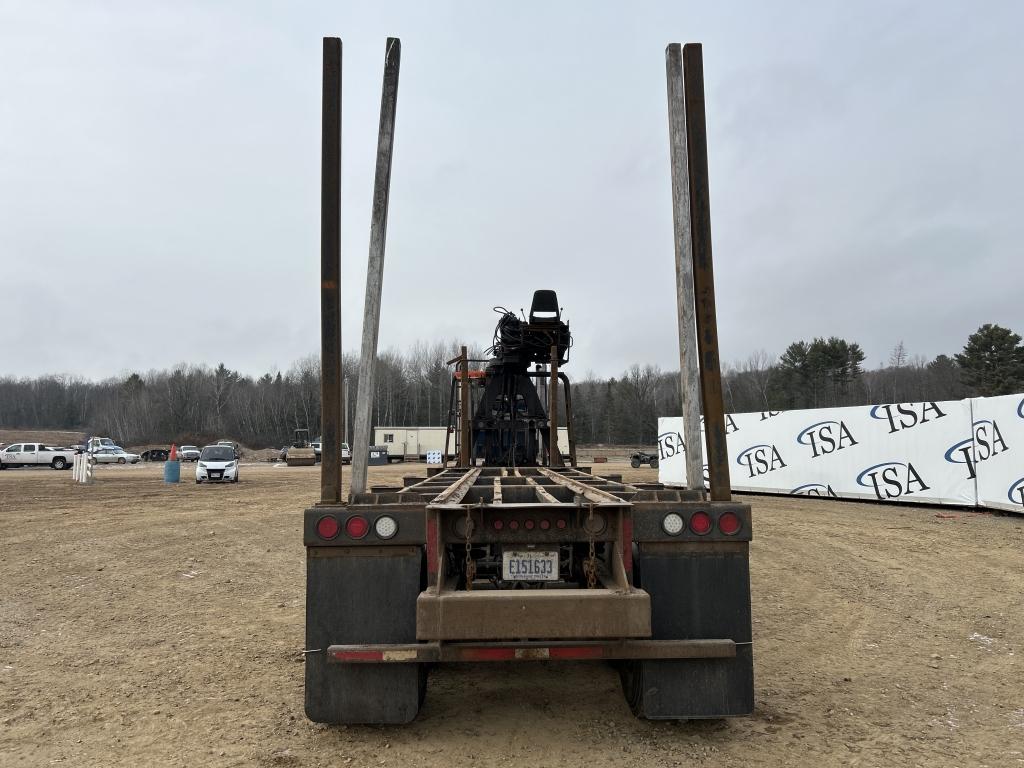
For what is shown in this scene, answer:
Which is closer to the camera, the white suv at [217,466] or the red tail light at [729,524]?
the red tail light at [729,524]

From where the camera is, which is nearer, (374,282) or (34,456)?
(374,282)

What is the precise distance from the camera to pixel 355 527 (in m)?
3.86

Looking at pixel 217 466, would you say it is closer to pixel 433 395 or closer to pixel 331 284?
pixel 331 284

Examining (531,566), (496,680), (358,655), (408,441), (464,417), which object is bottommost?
(496,680)

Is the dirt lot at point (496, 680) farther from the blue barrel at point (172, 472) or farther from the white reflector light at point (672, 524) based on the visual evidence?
the blue barrel at point (172, 472)

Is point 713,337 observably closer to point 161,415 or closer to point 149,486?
point 149,486

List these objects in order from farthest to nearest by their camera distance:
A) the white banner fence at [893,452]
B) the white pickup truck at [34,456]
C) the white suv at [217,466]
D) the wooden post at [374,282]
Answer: the white pickup truck at [34,456]
the white suv at [217,466]
the white banner fence at [893,452]
the wooden post at [374,282]

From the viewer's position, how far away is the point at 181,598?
7516 mm

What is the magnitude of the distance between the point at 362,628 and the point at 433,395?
8251cm

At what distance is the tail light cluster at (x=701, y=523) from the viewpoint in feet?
12.8

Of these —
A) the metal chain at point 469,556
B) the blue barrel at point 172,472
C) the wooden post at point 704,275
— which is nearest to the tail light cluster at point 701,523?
the wooden post at point 704,275

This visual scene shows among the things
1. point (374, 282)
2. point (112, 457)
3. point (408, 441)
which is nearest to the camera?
point (374, 282)

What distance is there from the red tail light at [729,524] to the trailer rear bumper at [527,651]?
61cm

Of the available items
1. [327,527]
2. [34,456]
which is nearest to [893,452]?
[327,527]
